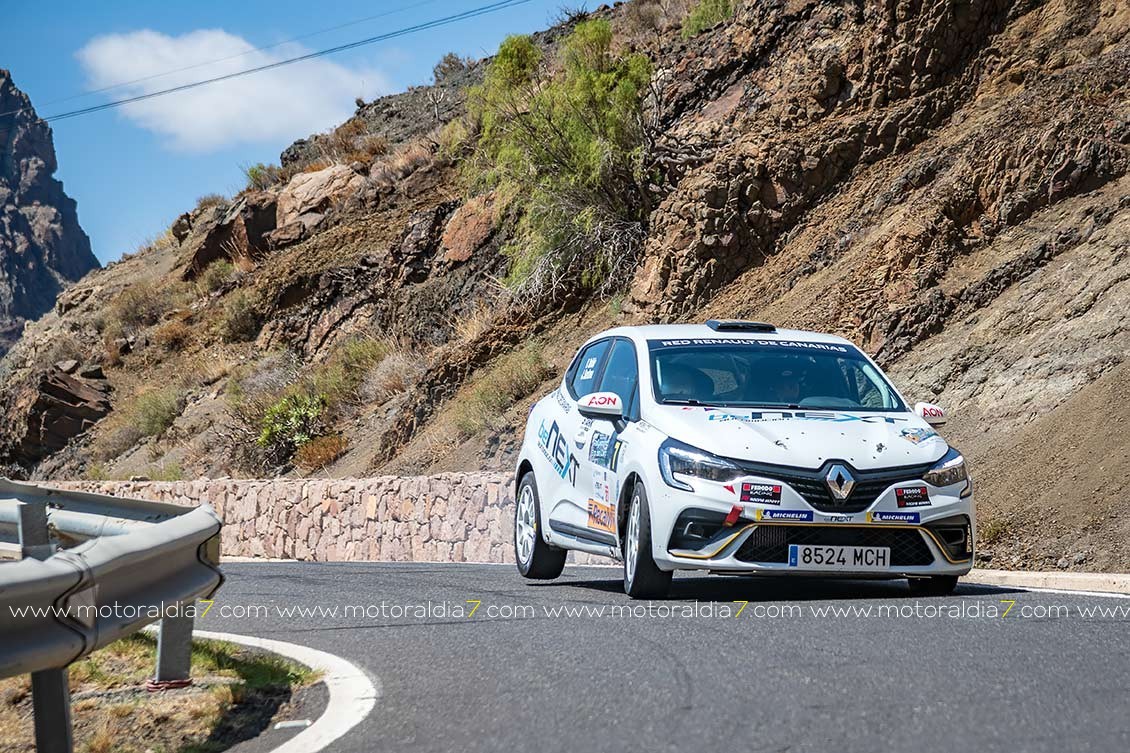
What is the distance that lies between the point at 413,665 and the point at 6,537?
3244 millimetres

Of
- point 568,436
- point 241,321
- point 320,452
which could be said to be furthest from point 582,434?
point 241,321

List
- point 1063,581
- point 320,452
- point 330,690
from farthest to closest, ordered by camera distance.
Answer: point 320,452
point 1063,581
point 330,690

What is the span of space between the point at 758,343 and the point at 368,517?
1072 centimetres

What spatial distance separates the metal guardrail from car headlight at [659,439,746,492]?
2.92 m

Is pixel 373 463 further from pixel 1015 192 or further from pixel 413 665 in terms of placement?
pixel 413 665

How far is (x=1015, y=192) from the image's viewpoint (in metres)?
18.8

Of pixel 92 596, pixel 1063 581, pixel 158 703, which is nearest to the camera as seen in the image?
pixel 92 596

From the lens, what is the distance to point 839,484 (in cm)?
811

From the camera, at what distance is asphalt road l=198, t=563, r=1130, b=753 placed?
465 centimetres

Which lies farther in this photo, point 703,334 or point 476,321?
point 476,321

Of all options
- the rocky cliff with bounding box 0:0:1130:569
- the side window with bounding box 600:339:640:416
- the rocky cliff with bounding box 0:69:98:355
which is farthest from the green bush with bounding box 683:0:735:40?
the rocky cliff with bounding box 0:69:98:355

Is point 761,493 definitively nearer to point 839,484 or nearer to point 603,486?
point 839,484

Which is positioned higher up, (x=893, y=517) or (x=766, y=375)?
(x=766, y=375)

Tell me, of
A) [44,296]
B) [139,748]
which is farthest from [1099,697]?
[44,296]
